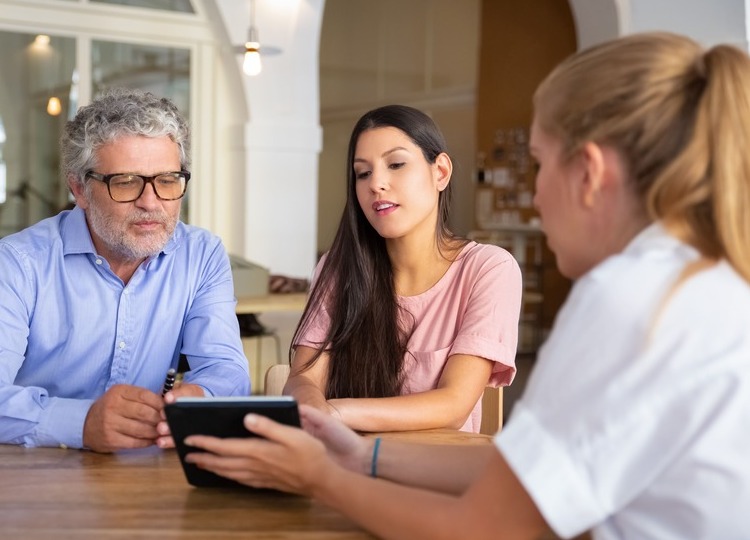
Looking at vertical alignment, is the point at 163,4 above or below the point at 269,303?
above

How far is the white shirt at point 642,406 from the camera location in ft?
3.25

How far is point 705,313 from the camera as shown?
1017mm

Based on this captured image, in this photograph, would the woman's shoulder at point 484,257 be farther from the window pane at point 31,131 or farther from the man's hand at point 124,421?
the window pane at point 31,131

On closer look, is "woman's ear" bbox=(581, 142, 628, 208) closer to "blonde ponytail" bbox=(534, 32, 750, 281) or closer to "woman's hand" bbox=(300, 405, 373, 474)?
"blonde ponytail" bbox=(534, 32, 750, 281)

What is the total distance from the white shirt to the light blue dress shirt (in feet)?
4.04

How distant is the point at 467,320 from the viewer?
87.0 inches

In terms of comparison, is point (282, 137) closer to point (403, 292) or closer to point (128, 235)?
point (403, 292)

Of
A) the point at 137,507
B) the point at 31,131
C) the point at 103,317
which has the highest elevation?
the point at 31,131

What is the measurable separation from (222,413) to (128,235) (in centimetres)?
96

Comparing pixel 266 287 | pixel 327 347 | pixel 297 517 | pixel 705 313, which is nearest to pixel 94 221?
pixel 327 347

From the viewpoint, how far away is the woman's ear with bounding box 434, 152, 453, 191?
238 centimetres

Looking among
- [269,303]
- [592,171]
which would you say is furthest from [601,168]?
[269,303]

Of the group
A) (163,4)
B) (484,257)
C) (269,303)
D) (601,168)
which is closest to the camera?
(601,168)

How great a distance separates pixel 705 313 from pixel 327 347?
140 centimetres
